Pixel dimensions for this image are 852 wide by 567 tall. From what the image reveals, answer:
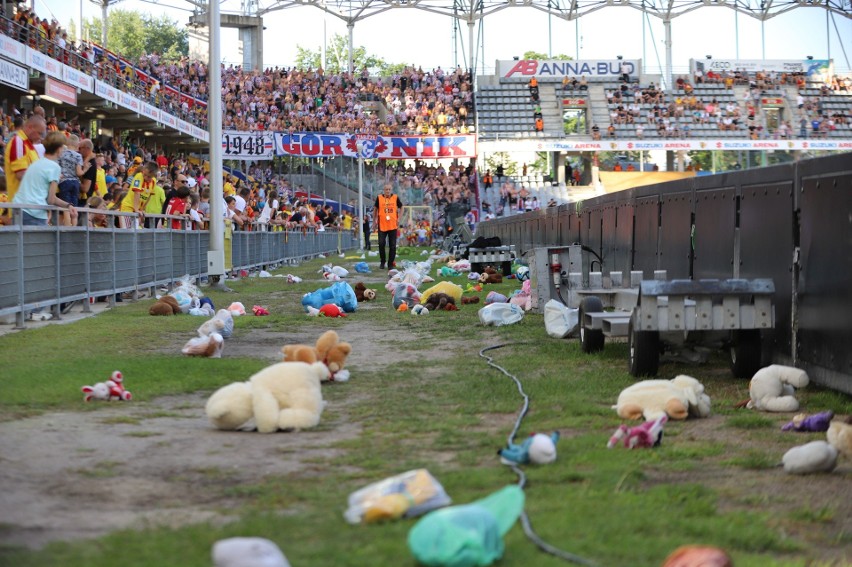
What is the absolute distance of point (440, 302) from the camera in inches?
594

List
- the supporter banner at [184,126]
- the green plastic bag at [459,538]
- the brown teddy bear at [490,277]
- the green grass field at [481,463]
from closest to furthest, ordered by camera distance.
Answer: the green plastic bag at [459,538], the green grass field at [481,463], the brown teddy bear at [490,277], the supporter banner at [184,126]

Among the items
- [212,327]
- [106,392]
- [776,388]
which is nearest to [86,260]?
[212,327]

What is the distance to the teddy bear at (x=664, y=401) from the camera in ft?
21.1

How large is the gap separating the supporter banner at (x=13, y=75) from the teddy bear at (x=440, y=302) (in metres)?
15.6

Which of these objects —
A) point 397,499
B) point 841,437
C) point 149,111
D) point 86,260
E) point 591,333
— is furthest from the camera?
point 149,111

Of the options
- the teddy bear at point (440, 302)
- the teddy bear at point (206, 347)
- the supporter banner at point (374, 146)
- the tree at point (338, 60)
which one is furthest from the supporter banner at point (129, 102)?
the tree at point (338, 60)

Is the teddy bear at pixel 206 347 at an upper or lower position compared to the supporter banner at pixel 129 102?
lower

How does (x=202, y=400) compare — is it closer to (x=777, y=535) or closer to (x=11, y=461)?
(x=11, y=461)

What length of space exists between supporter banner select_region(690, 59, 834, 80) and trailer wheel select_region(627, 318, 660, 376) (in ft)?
241

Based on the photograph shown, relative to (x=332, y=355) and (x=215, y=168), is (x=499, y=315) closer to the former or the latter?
(x=332, y=355)

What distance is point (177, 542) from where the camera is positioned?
362 cm

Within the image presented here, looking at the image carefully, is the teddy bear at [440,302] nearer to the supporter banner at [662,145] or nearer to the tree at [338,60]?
the supporter banner at [662,145]

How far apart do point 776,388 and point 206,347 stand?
4.57 metres

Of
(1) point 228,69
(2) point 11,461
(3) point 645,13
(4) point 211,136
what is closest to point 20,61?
(4) point 211,136
